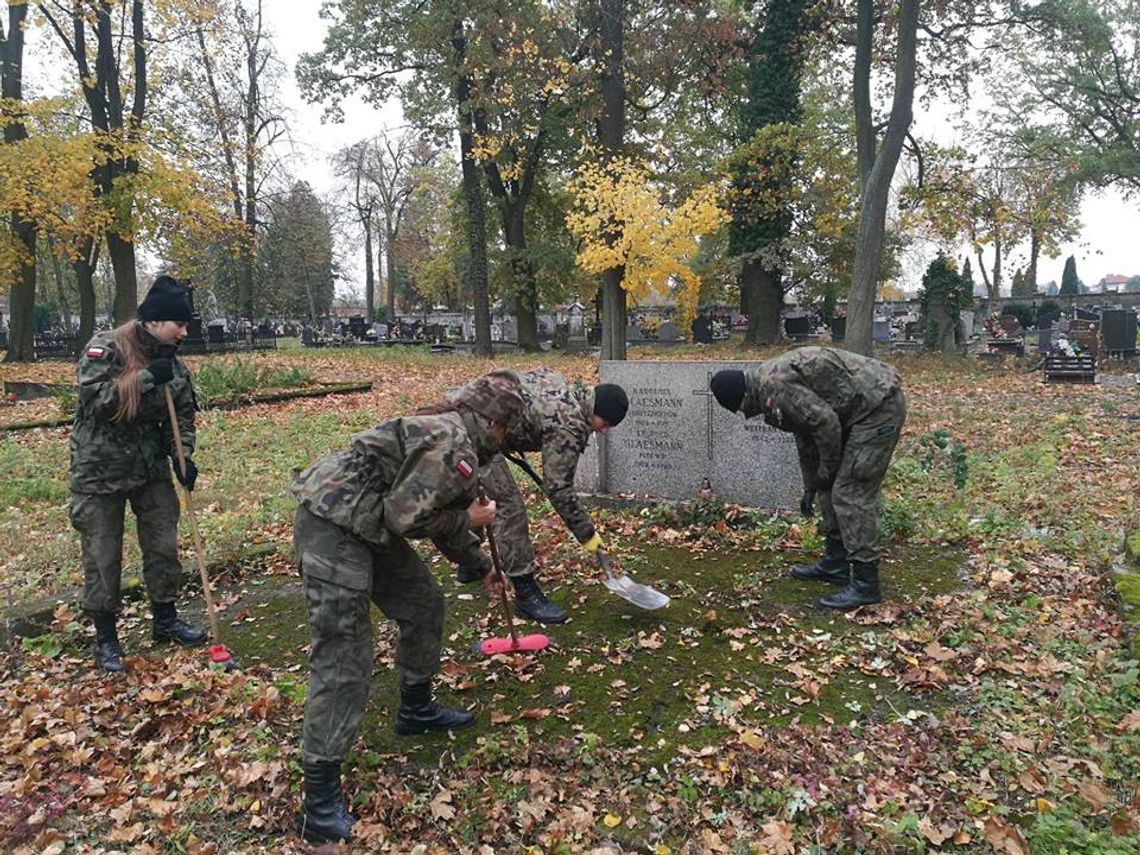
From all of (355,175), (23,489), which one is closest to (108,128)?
(23,489)

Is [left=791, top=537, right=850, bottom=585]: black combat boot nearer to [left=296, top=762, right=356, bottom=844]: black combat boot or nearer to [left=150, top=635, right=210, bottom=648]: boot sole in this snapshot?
[left=296, top=762, right=356, bottom=844]: black combat boot

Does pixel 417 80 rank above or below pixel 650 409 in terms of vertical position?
above

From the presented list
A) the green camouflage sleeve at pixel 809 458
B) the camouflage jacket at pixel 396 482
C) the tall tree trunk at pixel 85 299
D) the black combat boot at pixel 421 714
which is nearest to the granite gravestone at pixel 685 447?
the green camouflage sleeve at pixel 809 458

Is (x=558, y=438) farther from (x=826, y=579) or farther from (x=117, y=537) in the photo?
(x=117, y=537)

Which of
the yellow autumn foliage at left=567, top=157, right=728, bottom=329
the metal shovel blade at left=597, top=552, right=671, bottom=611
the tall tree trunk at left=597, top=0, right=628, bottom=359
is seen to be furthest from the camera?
the tall tree trunk at left=597, top=0, right=628, bottom=359

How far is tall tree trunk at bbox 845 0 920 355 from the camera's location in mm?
11508

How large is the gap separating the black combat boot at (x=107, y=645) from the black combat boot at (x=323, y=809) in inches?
81.5

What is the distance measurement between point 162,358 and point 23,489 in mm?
4864

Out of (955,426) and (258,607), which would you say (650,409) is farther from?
(955,426)

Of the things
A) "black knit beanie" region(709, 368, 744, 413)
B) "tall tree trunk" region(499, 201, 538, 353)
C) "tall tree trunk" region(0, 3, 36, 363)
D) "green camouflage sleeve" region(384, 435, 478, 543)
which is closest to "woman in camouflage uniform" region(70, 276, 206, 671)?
"green camouflage sleeve" region(384, 435, 478, 543)

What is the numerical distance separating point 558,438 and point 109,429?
8.24ft

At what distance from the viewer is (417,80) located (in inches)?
885

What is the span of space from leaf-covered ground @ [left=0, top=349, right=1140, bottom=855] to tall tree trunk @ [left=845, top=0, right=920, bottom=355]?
256 inches

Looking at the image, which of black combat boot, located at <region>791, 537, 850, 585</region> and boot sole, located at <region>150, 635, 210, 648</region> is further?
black combat boot, located at <region>791, 537, 850, 585</region>
